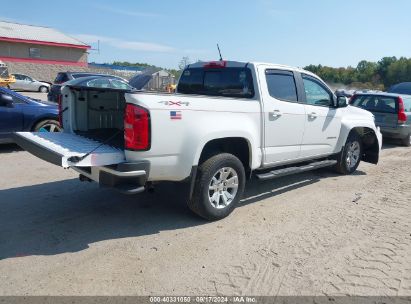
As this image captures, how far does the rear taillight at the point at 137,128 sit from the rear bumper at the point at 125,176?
18 cm

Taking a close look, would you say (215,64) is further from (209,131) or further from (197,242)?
(197,242)

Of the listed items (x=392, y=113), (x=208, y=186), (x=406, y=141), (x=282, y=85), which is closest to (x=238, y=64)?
(x=282, y=85)

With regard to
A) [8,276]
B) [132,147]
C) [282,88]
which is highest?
[282,88]

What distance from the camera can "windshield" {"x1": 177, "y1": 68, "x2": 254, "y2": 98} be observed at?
5.25 metres

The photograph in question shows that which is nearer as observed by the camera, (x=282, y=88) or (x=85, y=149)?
(x=85, y=149)

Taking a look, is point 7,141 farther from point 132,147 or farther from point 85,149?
point 132,147

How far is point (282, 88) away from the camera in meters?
5.62

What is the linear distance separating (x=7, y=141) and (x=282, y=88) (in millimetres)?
5843

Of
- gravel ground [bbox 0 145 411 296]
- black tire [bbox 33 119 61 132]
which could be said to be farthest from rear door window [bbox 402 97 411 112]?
black tire [bbox 33 119 61 132]

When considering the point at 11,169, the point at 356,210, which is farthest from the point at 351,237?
the point at 11,169

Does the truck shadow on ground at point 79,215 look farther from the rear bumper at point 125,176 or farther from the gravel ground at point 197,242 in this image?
the rear bumper at point 125,176

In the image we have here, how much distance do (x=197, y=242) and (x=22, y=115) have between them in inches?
226

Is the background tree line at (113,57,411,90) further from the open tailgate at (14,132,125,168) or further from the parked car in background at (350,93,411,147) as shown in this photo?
the open tailgate at (14,132,125,168)

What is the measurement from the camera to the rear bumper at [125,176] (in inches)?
152
